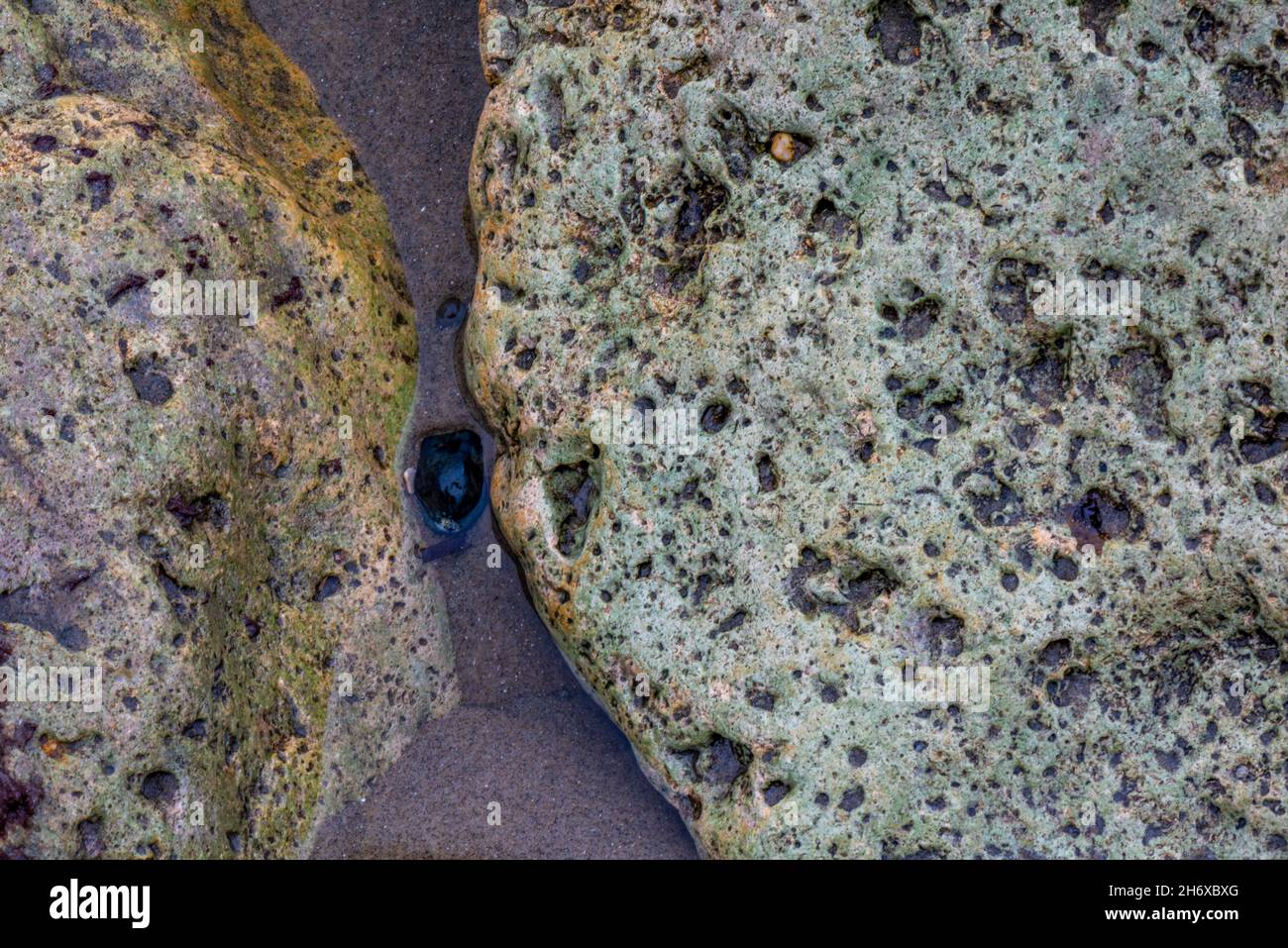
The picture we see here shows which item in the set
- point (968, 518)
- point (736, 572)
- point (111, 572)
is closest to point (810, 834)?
point (736, 572)

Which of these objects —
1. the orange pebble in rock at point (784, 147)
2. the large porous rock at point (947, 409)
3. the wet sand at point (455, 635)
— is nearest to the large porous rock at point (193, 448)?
the wet sand at point (455, 635)

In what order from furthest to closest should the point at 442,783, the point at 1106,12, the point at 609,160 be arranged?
the point at 442,783
the point at 609,160
the point at 1106,12

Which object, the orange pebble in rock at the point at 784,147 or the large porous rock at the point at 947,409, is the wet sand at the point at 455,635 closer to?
the large porous rock at the point at 947,409

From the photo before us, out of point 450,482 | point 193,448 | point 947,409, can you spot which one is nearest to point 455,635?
point 450,482

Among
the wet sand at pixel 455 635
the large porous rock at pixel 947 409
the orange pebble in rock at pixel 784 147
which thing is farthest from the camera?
the wet sand at pixel 455 635

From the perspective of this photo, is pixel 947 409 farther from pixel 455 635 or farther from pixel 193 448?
pixel 193 448

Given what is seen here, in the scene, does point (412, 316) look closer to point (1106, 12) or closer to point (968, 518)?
point (968, 518)
